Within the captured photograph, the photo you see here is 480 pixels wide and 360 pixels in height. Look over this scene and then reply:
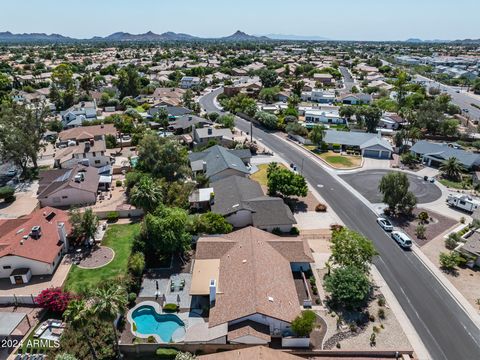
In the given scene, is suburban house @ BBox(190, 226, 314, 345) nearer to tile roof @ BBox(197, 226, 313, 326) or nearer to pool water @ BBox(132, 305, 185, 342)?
tile roof @ BBox(197, 226, 313, 326)

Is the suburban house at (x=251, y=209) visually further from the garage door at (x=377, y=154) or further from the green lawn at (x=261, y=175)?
the garage door at (x=377, y=154)

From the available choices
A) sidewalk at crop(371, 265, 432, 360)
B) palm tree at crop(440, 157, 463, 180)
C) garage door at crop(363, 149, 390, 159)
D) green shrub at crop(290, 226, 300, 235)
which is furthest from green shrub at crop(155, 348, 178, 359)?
garage door at crop(363, 149, 390, 159)

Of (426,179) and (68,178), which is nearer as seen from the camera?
(68,178)

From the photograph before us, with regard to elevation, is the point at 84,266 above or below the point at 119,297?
below

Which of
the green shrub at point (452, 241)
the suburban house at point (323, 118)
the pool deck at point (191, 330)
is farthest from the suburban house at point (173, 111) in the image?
the green shrub at point (452, 241)

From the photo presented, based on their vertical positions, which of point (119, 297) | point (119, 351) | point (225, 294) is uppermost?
point (119, 297)

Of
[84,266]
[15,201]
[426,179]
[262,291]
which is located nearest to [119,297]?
[262,291]

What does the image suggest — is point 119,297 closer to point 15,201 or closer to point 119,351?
point 119,351
